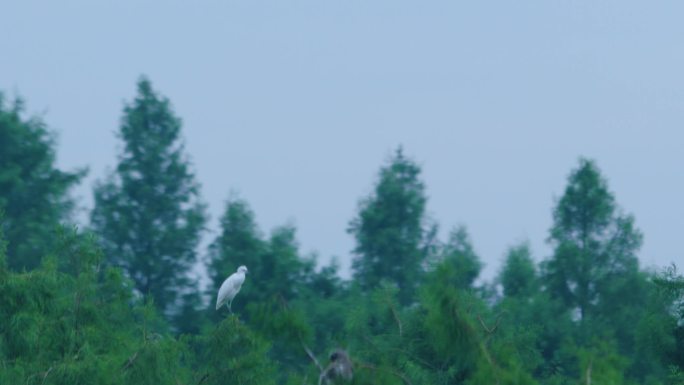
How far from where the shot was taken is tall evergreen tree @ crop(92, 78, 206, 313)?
111 feet

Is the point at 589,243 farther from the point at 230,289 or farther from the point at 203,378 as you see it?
the point at 203,378

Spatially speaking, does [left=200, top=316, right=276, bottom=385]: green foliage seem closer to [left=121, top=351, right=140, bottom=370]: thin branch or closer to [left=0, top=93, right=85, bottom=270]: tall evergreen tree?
[left=121, top=351, right=140, bottom=370]: thin branch

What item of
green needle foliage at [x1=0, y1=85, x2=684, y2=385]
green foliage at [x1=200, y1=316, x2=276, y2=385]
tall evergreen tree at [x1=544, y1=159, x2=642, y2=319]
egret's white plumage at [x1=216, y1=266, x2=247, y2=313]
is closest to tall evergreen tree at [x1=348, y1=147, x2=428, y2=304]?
green needle foliage at [x1=0, y1=85, x2=684, y2=385]

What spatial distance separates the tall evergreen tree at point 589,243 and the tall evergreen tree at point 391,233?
496cm

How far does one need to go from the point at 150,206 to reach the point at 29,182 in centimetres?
299

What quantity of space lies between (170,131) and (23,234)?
499 cm

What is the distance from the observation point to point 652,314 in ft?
44.5

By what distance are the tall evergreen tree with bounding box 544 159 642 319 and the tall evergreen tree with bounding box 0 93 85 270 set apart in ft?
35.4

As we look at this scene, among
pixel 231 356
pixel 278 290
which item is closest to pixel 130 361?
pixel 231 356

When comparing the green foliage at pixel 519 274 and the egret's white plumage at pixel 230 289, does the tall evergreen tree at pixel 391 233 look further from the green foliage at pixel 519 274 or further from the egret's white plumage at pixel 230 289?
the egret's white plumage at pixel 230 289

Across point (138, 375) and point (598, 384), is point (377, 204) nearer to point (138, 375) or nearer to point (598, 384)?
point (138, 375)

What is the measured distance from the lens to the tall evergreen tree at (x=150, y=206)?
33750 mm

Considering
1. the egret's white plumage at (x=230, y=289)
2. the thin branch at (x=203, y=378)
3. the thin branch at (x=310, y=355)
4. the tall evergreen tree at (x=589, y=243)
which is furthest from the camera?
the tall evergreen tree at (x=589, y=243)

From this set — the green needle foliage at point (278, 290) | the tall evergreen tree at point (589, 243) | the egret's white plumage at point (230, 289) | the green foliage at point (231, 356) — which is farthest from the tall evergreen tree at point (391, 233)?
the green foliage at point (231, 356)
